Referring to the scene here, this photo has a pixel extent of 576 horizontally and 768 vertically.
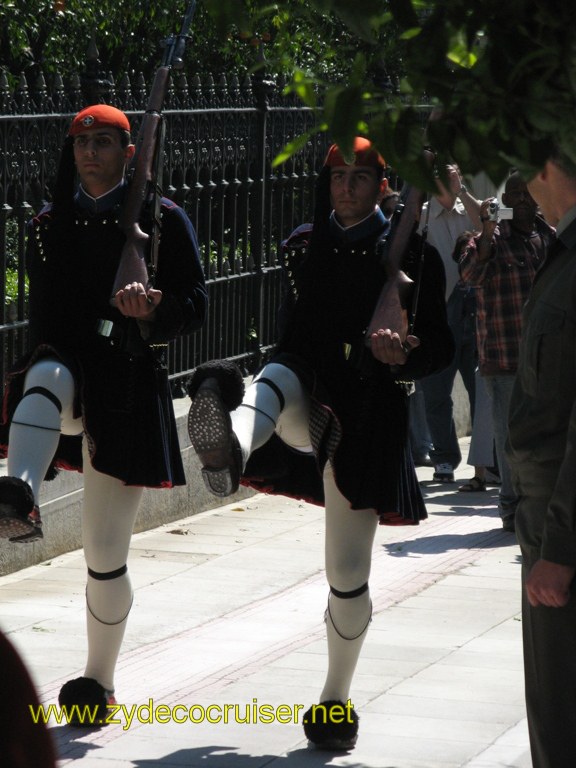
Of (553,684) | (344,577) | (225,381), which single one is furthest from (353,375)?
(553,684)

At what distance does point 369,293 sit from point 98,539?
1.22 metres

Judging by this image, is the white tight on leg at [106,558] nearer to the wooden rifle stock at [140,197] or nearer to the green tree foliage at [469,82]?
the wooden rifle stock at [140,197]

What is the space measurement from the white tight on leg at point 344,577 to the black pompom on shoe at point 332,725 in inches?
2.0

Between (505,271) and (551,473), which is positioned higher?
(551,473)

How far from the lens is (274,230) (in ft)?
34.3

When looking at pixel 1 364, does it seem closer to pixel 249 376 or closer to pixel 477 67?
pixel 249 376

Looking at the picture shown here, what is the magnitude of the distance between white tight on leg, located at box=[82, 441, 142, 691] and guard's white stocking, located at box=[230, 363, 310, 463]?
58 centimetres

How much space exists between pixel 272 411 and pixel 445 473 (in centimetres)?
556

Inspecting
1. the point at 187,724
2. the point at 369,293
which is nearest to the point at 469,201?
the point at 369,293

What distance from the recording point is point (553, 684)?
354 centimetres

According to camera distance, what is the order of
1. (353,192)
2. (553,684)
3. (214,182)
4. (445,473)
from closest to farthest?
1. (553,684)
2. (353,192)
3. (214,182)
4. (445,473)

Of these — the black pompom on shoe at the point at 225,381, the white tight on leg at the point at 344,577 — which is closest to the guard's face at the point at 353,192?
the black pompom on shoe at the point at 225,381

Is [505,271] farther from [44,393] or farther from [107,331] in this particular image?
[44,393]

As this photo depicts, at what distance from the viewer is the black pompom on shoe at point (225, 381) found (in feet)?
15.1
